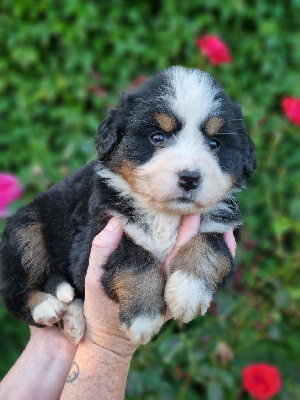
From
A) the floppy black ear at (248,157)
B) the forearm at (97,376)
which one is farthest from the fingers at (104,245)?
the floppy black ear at (248,157)

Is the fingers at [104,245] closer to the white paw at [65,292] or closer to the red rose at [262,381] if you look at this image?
the white paw at [65,292]

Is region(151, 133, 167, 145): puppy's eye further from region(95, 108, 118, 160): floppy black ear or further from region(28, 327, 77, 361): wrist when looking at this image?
region(28, 327, 77, 361): wrist

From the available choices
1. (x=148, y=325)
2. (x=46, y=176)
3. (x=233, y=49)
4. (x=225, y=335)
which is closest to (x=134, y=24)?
(x=233, y=49)

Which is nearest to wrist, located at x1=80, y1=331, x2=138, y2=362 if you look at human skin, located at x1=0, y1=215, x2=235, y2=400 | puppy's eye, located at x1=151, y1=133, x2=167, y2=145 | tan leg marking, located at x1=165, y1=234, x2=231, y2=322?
human skin, located at x1=0, y1=215, x2=235, y2=400

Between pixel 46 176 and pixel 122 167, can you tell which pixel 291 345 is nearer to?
pixel 46 176

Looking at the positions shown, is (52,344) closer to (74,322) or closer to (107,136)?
(74,322)
